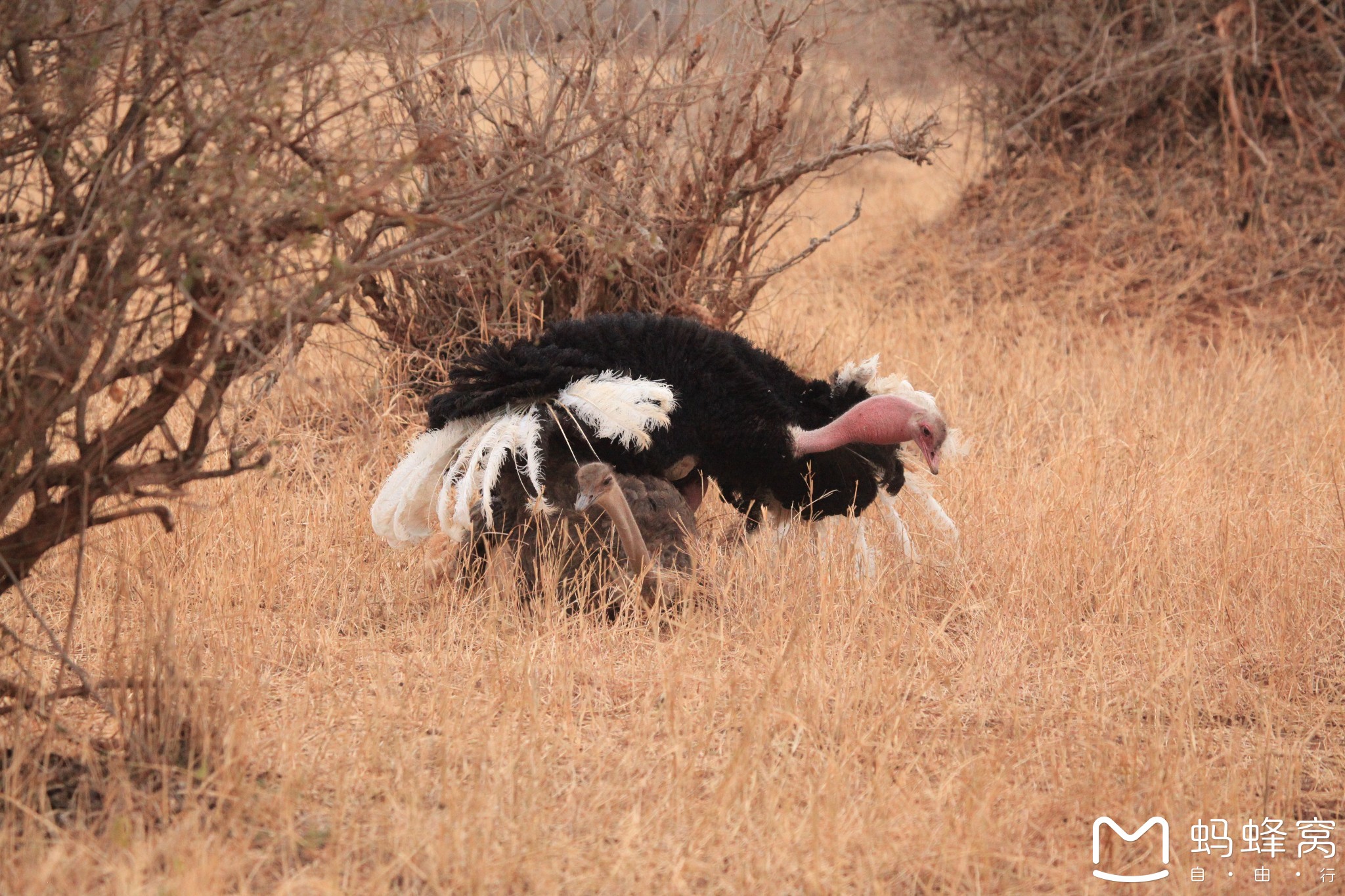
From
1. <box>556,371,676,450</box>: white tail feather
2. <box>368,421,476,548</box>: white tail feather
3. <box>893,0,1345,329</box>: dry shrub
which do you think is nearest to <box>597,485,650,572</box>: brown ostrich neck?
<box>556,371,676,450</box>: white tail feather

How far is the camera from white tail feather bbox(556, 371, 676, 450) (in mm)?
3939

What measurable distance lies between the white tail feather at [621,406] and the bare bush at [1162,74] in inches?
230

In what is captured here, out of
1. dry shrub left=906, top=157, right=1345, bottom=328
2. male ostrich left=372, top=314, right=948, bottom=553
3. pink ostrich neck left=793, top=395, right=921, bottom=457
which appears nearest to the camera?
male ostrich left=372, top=314, right=948, bottom=553

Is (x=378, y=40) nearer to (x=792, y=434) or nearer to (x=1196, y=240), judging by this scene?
(x=792, y=434)

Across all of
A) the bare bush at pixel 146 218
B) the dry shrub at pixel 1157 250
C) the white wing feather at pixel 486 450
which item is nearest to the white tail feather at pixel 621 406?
the white wing feather at pixel 486 450

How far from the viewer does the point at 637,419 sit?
3.93 meters

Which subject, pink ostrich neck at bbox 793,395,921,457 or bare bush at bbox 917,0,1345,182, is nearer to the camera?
pink ostrich neck at bbox 793,395,921,457

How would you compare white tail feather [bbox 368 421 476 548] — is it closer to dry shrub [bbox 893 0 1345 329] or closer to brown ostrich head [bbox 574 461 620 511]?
brown ostrich head [bbox 574 461 620 511]

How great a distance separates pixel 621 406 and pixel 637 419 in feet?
0.21

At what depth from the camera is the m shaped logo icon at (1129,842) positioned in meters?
2.78

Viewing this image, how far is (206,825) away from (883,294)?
690 centimetres

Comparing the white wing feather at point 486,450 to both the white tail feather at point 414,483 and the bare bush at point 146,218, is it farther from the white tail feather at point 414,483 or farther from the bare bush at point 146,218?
the bare bush at point 146,218

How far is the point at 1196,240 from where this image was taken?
8.80 m

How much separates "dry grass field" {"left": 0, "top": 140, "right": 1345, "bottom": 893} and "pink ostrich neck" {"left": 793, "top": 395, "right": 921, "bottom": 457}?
394 millimetres
